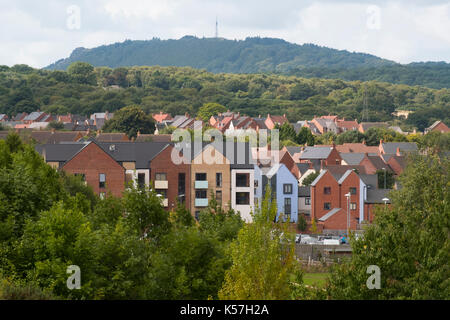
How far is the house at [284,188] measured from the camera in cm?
6925

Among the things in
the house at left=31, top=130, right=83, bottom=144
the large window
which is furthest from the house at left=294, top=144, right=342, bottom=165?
the large window

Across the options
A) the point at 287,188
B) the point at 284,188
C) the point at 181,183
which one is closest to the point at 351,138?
the point at 287,188

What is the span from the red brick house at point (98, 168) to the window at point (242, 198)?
9.54 metres

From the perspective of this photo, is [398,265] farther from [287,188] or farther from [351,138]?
[351,138]

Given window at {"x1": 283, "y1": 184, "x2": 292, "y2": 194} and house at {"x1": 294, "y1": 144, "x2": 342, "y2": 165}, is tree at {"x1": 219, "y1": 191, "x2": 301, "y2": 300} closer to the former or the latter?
window at {"x1": 283, "y1": 184, "x2": 292, "y2": 194}

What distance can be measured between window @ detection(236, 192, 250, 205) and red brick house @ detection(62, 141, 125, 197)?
9.54 metres

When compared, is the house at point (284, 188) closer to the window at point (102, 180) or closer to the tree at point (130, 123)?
the window at point (102, 180)

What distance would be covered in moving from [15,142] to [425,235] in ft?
92.5

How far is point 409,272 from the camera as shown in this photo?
72.7 feet

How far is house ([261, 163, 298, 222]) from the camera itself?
227 feet

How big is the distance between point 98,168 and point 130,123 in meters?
67.6
